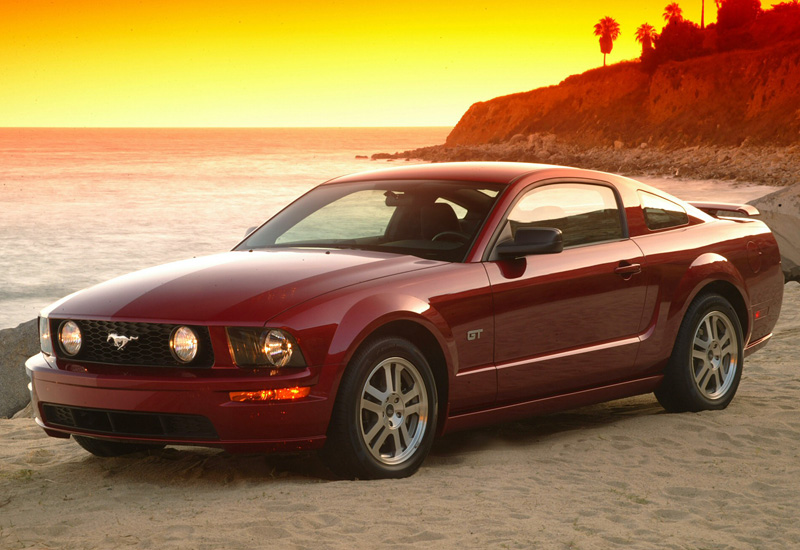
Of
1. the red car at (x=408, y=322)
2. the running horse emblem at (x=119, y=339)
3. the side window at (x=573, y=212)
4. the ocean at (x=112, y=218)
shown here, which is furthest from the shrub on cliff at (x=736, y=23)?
the running horse emblem at (x=119, y=339)

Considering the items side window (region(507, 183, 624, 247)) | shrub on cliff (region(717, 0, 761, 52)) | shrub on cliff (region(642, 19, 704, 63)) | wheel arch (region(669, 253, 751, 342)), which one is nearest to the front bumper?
side window (region(507, 183, 624, 247))

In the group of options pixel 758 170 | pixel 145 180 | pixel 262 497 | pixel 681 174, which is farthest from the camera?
pixel 145 180

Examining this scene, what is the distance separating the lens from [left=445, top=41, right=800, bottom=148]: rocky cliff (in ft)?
281

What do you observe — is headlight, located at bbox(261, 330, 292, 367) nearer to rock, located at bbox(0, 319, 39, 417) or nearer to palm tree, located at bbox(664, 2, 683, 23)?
rock, located at bbox(0, 319, 39, 417)

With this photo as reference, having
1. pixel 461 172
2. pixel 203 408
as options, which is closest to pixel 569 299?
pixel 461 172

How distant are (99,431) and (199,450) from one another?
1115 mm

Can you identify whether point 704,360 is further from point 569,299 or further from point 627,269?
point 569,299

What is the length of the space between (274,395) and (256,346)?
0.24 m

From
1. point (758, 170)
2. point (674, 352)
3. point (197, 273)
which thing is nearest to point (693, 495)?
point (674, 352)

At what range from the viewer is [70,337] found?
5617mm

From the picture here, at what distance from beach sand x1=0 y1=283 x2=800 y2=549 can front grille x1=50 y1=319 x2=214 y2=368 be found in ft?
2.09

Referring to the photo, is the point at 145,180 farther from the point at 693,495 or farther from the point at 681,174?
the point at 693,495

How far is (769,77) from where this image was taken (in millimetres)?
88938

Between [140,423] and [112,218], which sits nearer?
[140,423]
